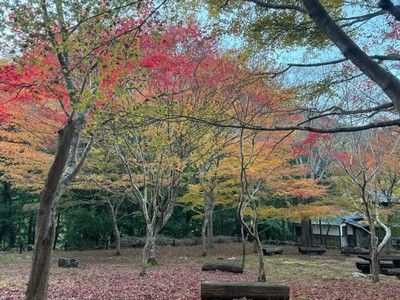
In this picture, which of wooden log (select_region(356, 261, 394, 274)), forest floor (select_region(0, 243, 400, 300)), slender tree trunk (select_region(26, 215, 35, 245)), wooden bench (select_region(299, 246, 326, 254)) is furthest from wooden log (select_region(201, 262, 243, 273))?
slender tree trunk (select_region(26, 215, 35, 245))

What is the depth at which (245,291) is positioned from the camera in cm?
795

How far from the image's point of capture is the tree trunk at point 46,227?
6691mm

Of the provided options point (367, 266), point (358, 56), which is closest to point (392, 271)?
point (367, 266)

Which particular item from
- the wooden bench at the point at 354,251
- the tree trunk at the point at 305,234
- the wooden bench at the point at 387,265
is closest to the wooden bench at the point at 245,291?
the wooden bench at the point at 387,265

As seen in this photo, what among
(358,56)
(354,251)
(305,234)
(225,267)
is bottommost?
(225,267)

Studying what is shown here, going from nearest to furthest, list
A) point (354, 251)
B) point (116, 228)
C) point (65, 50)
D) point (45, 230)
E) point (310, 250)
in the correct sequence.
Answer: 1. point (65, 50)
2. point (45, 230)
3. point (116, 228)
4. point (310, 250)
5. point (354, 251)

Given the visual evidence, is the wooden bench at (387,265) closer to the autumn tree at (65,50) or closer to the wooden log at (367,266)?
the wooden log at (367,266)

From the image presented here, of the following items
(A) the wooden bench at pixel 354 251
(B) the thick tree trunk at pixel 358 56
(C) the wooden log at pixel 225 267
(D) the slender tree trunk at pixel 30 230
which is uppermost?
(B) the thick tree trunk at pixel 358 56

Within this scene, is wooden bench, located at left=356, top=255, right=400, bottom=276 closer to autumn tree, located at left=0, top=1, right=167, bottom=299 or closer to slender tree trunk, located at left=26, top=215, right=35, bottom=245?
autumn tree, located at left=0, top=1, right=167, bottom=299

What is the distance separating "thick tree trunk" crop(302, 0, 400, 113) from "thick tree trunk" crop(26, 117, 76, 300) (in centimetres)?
464

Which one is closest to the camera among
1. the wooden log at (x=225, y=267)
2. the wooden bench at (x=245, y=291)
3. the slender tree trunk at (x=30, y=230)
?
the wooden bench at (x=245, y=291)

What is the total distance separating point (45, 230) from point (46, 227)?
5 centimetres

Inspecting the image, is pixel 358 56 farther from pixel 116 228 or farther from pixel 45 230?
pixel 116 228

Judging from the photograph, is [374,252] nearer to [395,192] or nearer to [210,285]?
[210,285]
